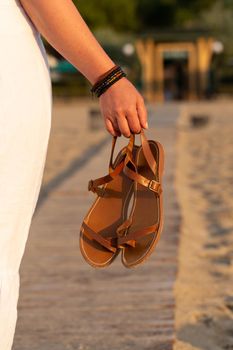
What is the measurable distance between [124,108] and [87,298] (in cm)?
213

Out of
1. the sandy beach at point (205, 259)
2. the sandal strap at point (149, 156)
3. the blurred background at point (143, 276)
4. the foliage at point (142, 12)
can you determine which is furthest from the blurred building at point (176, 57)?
the sandal strap at point (149, 156)

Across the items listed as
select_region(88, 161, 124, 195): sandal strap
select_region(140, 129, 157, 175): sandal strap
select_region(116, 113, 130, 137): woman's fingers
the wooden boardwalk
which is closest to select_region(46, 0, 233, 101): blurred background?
the wooden boardwalk

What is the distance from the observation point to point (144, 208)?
2.08 meters

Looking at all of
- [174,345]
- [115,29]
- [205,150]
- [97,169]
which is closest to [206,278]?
[174,345]

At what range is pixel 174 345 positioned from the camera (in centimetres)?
323

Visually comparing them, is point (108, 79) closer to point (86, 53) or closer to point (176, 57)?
point (86, 53)

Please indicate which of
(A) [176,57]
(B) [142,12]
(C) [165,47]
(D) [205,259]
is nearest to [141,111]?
(D) [205,259]

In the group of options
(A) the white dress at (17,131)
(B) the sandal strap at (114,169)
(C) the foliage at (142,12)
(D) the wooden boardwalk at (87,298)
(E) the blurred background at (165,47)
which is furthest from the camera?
(C) the foliage at (142,12)

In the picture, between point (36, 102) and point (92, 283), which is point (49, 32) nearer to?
point (36, 102)

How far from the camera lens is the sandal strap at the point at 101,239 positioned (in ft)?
6.86

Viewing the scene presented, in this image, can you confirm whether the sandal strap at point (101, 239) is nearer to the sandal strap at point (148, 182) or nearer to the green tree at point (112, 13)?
the sandal strap at point (148, 182)

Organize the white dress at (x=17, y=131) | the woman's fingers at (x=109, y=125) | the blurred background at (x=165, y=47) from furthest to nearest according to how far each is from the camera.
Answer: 1. the blurred background at (x=165, y=47)
2. the woman's fingers at (x=109, y=125)
3. the white dress at (x=17, y=131)

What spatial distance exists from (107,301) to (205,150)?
399 inches

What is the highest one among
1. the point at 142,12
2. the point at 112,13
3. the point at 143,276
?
the point at 142,12
